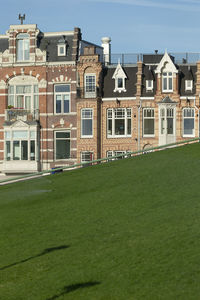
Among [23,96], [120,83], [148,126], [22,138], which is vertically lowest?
[22,138]

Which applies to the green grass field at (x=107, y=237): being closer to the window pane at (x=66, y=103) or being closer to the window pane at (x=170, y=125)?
the window pane at (x=170, y=125)

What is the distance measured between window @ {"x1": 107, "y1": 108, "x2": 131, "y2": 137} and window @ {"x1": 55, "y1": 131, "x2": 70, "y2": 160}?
13.3 ft

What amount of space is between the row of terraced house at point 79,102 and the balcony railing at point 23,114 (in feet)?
0.32

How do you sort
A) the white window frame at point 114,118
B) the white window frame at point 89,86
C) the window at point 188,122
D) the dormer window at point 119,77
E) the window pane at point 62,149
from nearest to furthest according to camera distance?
the window at point 188,122 → the white window frame at point 114,118 → the white window frame at point 89,86 → the dormer window at point 119,77 → the window pane at point 62,149

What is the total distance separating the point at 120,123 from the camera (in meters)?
56.2

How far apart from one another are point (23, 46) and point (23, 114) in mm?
6769

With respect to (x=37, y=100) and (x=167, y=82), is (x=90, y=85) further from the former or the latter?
(x=167, y=82)

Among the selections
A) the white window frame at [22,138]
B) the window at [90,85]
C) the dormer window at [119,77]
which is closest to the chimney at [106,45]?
the dormer window at [119,77]

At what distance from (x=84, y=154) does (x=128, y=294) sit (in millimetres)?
43195

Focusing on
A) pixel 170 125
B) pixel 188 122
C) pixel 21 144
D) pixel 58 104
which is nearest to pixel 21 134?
pixel 21 144

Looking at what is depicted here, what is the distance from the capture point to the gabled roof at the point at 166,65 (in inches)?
2159

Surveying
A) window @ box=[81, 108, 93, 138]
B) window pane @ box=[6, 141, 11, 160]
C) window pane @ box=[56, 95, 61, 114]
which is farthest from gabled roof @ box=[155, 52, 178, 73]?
window pane @ box=[6, 141, 11, 160]

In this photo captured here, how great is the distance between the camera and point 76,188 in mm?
27047

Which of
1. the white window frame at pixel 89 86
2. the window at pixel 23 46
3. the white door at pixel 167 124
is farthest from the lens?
the window at pixel 23 46
